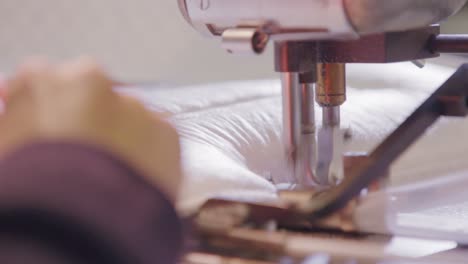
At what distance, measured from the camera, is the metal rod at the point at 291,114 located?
20.2 inches

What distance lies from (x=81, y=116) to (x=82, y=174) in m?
0.02

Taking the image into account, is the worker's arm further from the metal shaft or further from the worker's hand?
the metal shaft

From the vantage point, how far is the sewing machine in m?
0.33

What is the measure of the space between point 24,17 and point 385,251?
105cm

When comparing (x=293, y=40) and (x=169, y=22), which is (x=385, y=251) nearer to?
(x=293, y=40)

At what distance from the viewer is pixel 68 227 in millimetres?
195

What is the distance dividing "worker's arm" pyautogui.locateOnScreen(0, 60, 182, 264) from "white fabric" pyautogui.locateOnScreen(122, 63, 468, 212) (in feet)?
0.08

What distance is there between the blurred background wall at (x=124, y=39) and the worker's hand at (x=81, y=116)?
96 centimetres

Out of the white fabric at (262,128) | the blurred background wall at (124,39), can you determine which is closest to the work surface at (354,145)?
the white fabric at (262,128)

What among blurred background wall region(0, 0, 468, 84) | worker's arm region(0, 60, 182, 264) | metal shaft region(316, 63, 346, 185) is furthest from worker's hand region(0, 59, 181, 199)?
blurred background wall region(0, 0, 468, 84)

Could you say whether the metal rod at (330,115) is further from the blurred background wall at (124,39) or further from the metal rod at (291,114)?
the blurred background wall at (124,39)

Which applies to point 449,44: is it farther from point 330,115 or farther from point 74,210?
point 74,210

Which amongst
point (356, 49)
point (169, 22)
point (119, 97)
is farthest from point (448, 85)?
point (169, 22)

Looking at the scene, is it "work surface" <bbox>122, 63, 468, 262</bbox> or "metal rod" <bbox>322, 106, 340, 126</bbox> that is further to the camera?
"metal rod" <bbox>322, 106, 340, 126</bbox>
